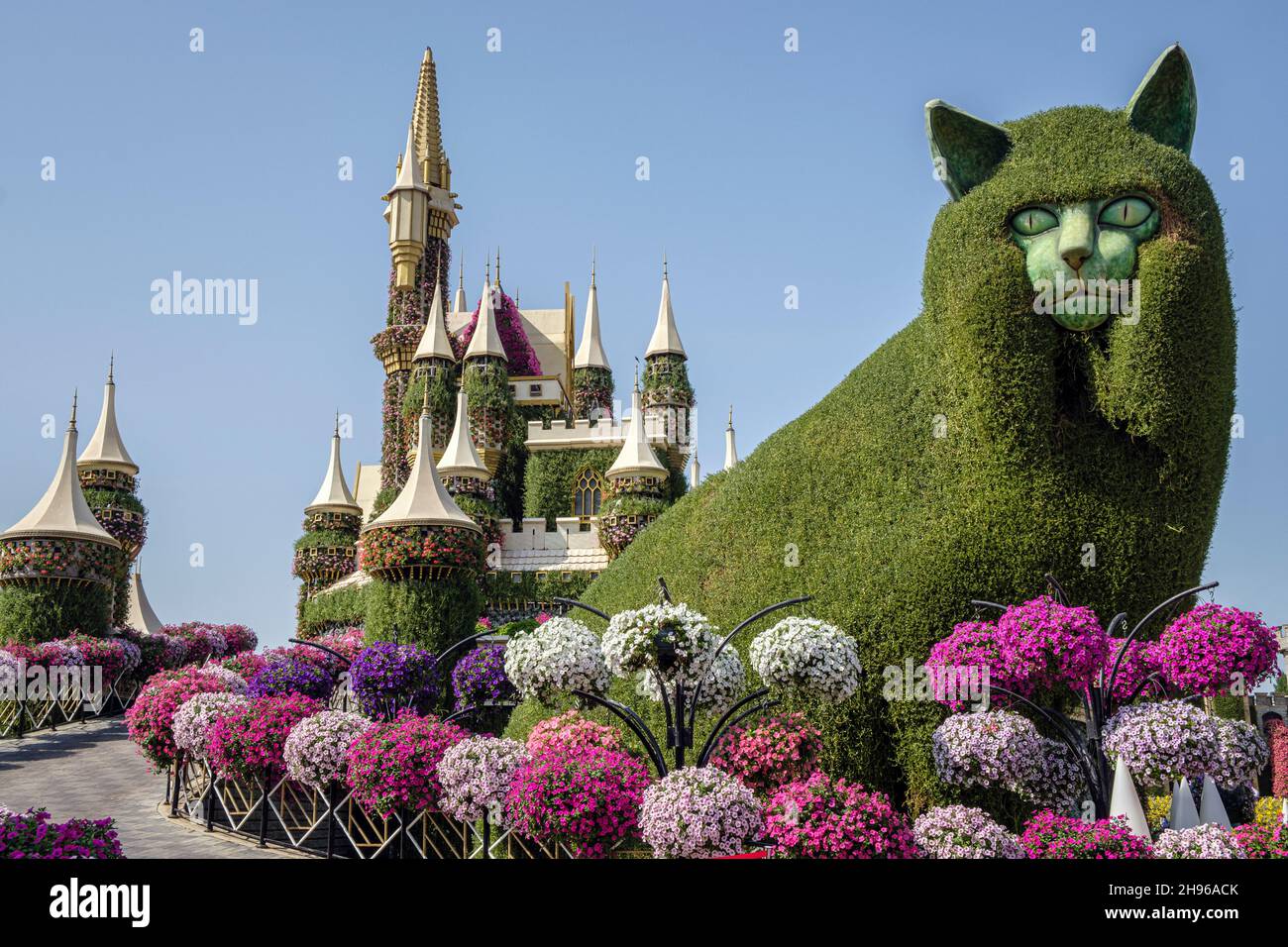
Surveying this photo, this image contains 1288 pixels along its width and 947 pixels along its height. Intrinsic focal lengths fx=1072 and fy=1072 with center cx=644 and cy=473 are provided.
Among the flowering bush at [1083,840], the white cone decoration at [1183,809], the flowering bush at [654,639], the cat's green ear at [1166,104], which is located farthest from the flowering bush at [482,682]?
the cat's green ear at [1166,104]

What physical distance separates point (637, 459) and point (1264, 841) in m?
31.2

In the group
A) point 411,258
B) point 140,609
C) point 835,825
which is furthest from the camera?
point 411,258

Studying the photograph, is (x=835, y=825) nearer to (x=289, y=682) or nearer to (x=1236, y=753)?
(x=1236, y=753)

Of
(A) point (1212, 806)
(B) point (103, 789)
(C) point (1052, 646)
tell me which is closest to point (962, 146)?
(C) point (1052, 646)

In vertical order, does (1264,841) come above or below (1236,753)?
below

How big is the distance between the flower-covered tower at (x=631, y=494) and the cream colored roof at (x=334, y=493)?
13407 millimetres

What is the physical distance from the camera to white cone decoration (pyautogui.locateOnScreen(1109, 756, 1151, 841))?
912cm

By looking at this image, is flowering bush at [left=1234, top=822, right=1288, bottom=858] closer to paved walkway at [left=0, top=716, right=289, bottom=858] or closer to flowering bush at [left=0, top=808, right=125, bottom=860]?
flowering bush at [left=0, top=808, right=125, bottom=860]

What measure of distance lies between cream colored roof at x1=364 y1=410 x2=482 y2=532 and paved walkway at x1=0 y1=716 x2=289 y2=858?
6.23 meters

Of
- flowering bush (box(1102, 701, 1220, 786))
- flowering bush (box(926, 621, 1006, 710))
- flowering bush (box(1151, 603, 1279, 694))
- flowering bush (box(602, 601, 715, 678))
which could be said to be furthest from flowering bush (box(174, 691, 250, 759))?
flowering bush (box(1151, 603, 1279, 694))

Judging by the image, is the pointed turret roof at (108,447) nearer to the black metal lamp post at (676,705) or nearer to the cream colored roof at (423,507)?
the cream colored roof at (423,507)

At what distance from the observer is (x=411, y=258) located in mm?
52812
